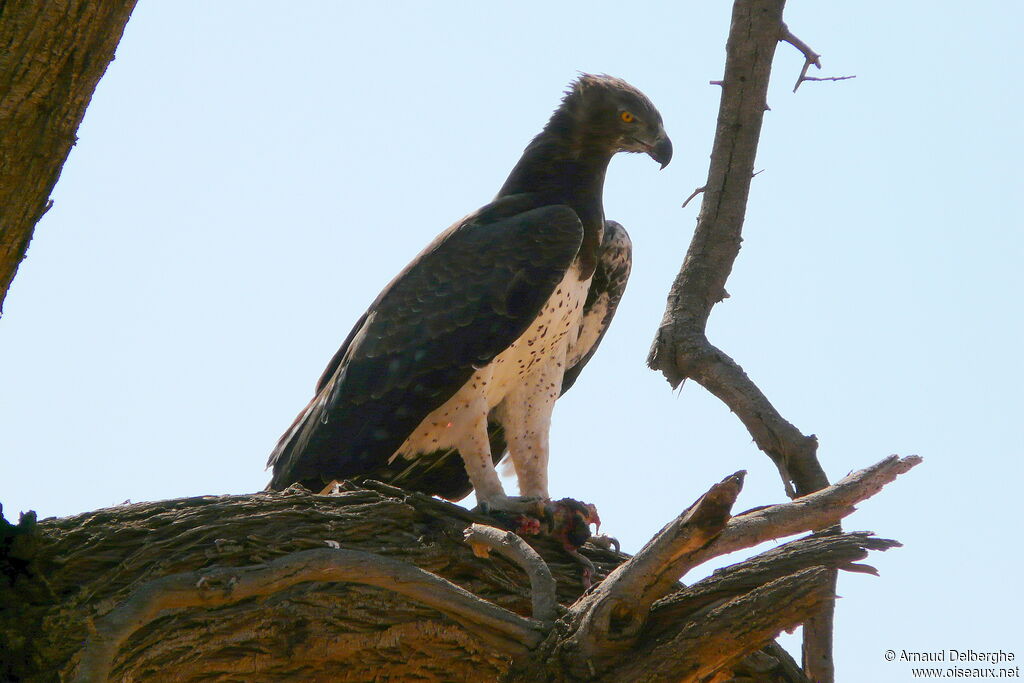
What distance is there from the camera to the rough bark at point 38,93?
113 inches

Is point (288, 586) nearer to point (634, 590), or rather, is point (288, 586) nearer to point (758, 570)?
point (634, 590)

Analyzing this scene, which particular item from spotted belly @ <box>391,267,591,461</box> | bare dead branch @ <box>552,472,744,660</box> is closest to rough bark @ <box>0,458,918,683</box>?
bare dead branch @ <box>552,472,744,660</box>

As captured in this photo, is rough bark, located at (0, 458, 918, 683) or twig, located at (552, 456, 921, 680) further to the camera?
rough bark, located at (0, 458, 918, 683)

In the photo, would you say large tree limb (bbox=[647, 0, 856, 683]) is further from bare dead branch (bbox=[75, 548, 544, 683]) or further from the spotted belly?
bare dead branch (bbox=[75, 548, 544, 683])

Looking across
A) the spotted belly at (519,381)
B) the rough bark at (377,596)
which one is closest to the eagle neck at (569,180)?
the spotted belly at (519,381)

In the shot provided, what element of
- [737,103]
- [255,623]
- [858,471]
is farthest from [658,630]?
[737,103]

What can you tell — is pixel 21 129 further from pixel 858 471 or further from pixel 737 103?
pixel 737 103

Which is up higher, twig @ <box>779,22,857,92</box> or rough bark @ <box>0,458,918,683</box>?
twig @ <box>779,22,857,92</box>

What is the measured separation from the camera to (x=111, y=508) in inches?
174

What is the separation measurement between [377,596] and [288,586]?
90 cm

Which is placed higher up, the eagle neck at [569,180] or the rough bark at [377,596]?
the eagle neck at [569,180]

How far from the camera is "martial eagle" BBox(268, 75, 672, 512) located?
20.2ft

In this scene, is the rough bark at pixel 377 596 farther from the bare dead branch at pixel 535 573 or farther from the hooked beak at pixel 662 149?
the hooked beak at pixel 662 149

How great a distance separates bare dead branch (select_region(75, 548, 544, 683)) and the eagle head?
3.82 meters
